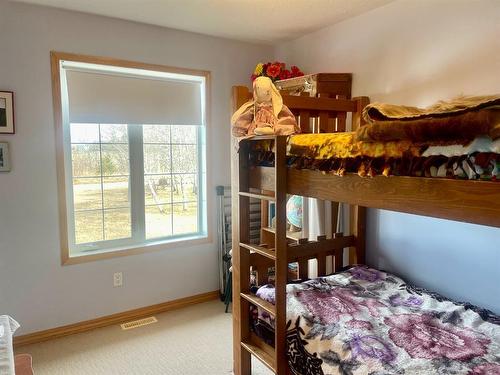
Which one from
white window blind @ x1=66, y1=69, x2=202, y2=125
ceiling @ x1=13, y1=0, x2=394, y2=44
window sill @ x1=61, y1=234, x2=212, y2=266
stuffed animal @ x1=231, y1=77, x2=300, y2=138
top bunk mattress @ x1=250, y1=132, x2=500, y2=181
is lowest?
window sill @ x1=61, y1=234, x2=212, y2=266

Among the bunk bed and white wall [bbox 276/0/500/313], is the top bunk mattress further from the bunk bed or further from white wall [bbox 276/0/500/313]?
white wall [bbox 276/0/500/313]

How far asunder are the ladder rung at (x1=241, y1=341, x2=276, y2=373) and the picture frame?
1912 millimetres

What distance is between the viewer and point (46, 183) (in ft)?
8.52

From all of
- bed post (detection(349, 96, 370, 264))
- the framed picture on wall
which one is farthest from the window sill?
bed post (detection(349, 96, 370, 264))

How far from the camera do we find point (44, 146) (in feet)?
8.42

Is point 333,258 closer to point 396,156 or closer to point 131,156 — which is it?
point 396,156

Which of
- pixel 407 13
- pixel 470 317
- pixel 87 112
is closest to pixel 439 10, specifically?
pixel 407 13

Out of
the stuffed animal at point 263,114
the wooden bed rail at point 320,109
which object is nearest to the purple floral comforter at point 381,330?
the stuffed animal at point 263,114

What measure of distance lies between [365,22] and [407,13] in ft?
1.13

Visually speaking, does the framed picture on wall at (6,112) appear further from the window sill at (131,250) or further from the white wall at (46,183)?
the window sill at (131,250)

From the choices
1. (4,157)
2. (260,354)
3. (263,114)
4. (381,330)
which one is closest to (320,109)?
(263,114)

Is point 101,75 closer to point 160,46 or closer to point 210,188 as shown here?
point 160,46

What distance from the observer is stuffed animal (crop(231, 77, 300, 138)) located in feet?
6.35

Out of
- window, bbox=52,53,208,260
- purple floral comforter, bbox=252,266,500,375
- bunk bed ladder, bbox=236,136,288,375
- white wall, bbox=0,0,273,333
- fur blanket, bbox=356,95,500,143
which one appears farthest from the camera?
window, bbox=52,53,208,260
